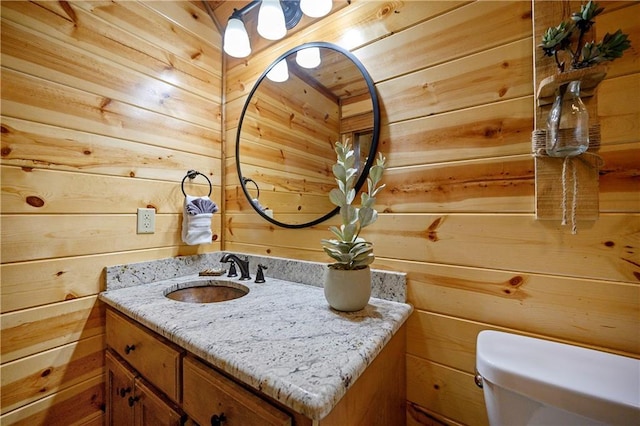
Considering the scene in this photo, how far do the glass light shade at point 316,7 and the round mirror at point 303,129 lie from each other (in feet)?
0.35

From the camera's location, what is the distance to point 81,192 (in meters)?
1.00

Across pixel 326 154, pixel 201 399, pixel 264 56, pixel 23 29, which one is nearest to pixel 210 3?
pixel 264 56

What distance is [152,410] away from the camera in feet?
2.58

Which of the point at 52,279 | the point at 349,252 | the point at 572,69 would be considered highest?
the point at 572,69

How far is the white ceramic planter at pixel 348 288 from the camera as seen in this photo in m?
0.78

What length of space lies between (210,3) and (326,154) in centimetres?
115

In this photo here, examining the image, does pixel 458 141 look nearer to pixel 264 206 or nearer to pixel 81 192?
pixel 264 206

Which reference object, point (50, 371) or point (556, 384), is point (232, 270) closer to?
point (50, 371)

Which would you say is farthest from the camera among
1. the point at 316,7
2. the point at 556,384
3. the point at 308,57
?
the point at 308,57

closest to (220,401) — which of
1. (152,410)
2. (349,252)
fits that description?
(152,410)

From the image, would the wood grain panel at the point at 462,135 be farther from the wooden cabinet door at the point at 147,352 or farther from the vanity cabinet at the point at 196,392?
the wooden cabinet door at the point at 147,352

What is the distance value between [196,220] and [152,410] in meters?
0.74

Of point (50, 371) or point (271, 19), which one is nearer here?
point (50, 371)

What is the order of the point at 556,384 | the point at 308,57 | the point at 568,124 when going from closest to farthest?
the point at 556,384
the point at 568,124
the point at 308,57
